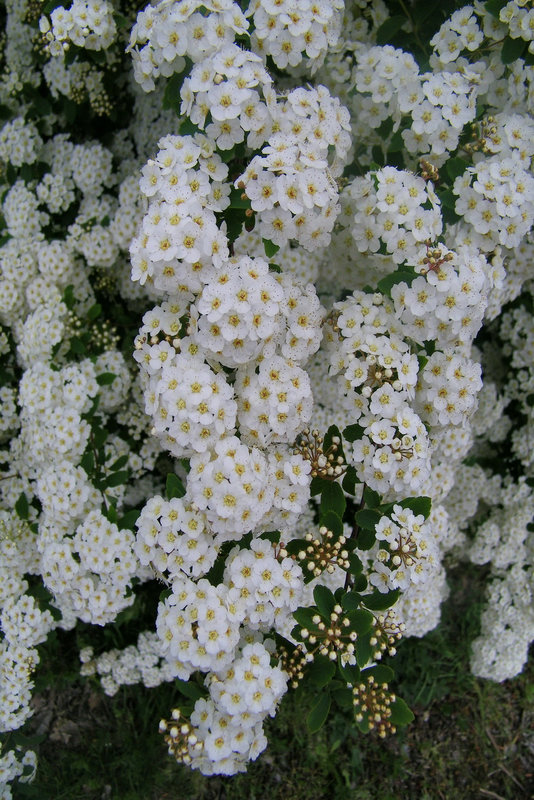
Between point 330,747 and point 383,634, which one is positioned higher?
point 383,634

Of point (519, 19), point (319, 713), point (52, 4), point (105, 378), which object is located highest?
point (519, 19)

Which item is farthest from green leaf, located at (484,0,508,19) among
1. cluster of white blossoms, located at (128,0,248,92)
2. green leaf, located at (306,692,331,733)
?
green leaf, located at (306,692,331,733)

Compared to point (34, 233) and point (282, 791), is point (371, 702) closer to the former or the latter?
point (282, 791)

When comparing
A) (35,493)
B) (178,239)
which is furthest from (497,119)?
(35,493)

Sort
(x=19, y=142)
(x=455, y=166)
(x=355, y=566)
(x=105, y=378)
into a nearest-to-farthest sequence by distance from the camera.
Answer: (x=355, y=566) → (x=455, y=166) → (x=105, y=378) → (x=19, y=142)

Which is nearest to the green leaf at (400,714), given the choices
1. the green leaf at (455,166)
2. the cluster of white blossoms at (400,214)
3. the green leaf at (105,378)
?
the cluster of white blossoms at (400,214)

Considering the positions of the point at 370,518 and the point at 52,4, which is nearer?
the point at 370,518

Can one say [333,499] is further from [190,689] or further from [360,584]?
[190,689]

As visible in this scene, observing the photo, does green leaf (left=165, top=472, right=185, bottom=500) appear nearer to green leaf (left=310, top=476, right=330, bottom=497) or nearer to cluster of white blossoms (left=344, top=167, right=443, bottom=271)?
green leaf (left=310, top=476, right=330, bottom=497)

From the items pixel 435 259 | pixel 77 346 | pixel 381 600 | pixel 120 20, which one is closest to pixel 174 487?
pixel 381 600
